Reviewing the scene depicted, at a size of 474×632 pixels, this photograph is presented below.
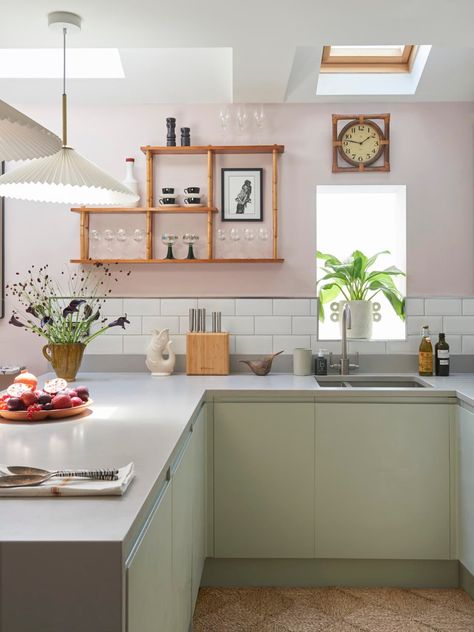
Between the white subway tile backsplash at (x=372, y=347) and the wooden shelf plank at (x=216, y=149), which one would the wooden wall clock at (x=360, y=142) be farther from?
the white subway tile backsplash at (x=372, y=347)

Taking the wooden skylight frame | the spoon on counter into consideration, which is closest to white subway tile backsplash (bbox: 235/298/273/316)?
the wooden skylight frame

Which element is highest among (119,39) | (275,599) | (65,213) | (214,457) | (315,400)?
(119,39)

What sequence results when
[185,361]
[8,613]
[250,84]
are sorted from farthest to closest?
[185,361] < [250,84] < [8,613]

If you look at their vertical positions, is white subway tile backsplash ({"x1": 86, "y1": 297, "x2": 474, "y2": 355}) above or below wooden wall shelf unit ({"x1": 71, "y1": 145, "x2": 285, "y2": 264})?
below

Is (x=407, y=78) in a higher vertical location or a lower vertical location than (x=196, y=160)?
higher

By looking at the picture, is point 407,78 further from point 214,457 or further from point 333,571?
point 333,571

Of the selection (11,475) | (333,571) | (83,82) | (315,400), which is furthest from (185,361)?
(11,475)

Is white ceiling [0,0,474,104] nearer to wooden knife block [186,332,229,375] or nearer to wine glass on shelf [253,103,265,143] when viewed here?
wine glass on shelf [253,103,265,143]

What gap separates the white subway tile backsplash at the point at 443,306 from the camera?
12.6 feet

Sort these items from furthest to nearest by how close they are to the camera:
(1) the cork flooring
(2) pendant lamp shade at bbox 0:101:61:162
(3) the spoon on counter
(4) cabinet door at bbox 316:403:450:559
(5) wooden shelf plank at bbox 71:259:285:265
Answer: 1. (5) wooden shelf plank at bbox 71:259:285:265
2. (4) cabinet door at bbox 316:403:450:559
3. (1) the cork flooring
4. (2) pendant lamp shade at bbox 0:101:61:162
5. (3) the spoon on counter

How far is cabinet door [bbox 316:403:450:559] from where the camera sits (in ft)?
10.3

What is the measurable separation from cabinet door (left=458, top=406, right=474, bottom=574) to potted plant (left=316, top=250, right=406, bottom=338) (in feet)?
2.94

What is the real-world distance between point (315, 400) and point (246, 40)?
1691 mm

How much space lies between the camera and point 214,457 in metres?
3.14
